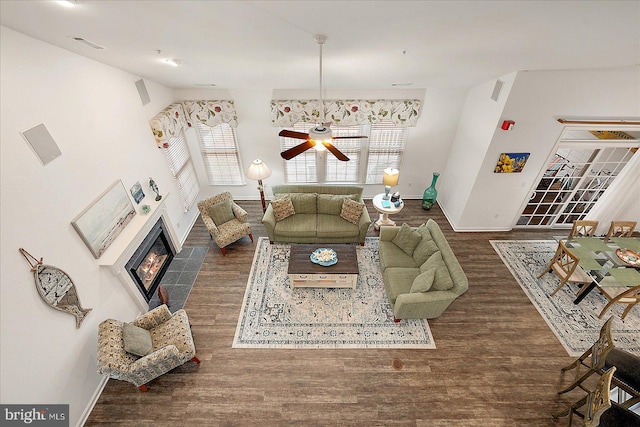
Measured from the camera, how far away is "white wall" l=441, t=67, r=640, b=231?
14.1 ft

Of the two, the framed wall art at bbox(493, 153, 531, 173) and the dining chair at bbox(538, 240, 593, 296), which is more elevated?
the framed wall art at bbox(493, 153, 531, 173)

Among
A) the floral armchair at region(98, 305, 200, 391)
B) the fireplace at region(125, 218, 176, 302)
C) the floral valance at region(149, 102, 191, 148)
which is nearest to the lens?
the floral armchair at region(98, 305, 200, 391)

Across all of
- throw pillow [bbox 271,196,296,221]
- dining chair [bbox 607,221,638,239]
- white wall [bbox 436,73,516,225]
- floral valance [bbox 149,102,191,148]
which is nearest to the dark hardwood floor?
throw pillow [bbox 271,196,296,221]

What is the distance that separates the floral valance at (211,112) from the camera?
19.1ft

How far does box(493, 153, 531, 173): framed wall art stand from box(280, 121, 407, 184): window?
2.06 metres

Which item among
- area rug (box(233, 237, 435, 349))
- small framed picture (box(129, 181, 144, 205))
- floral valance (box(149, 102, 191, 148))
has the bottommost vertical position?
area rug (box(233, 237, 435, 349))

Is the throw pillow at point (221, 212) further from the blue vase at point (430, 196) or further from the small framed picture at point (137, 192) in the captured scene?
the blue vase at point (430, 196)

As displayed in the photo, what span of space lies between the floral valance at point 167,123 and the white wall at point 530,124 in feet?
19.2

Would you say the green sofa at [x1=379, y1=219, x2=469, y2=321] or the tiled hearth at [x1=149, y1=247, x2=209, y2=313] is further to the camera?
the tiled hearth at [x1=149, y1=247, x2=209, y2=313]

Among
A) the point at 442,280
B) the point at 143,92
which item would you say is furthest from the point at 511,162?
the point at 143,92

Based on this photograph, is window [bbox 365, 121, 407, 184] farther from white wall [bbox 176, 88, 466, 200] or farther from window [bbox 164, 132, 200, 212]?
window [bbox 164, 132, 200, 212]

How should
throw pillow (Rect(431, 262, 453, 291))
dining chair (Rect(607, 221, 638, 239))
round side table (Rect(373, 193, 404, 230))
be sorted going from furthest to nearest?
round side table (Rect(373, 193, 404, 230))
dining chair (Rect(607, 221, 638, 239))
throw pillow (Rect(431, 262, 453, 291))

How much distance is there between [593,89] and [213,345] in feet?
23.4

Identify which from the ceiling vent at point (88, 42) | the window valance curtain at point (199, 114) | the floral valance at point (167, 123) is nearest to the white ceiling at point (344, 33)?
the ceiling vent at point (88, 42)
